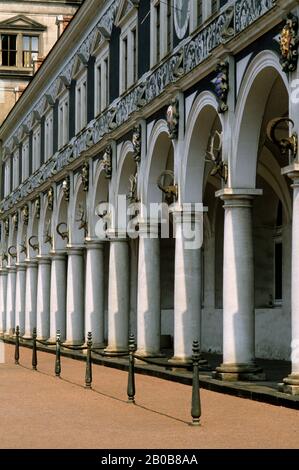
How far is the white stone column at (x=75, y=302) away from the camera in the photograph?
1620 inches

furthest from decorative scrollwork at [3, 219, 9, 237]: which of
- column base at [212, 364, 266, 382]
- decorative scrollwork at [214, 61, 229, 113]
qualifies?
column base at [212, 364, 266, 382]

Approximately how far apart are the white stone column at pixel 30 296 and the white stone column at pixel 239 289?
29.1 meters

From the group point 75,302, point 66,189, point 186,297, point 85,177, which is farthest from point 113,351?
point 66,189

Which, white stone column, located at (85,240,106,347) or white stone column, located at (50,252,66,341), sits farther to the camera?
white stone column, located at (50,252,66,341)

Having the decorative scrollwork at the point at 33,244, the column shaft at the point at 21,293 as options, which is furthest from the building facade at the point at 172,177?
the column shaft at the point at 21,293

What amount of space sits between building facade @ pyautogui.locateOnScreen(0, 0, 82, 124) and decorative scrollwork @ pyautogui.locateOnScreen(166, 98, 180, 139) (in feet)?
141

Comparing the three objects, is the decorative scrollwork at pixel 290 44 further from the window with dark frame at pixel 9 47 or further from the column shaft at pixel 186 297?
the window with dark frame at pixel 9 47

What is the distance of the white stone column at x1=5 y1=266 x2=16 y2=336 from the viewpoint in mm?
57625

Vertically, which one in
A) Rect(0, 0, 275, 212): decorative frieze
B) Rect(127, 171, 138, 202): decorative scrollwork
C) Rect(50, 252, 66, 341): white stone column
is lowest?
Rect(50, 252, 66, 341): white stone column

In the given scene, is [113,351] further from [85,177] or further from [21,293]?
[21,293]

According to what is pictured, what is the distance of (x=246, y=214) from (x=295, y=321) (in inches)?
176

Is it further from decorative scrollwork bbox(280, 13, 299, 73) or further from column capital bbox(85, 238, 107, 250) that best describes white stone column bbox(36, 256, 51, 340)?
decorative scrollwork bbox(280, 13, 299, 73)

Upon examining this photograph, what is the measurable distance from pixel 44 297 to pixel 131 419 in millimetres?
31703

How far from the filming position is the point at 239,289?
23.0 meters
